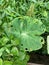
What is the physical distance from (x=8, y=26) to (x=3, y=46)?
10 centimetres

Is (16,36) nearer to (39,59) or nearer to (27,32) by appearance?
(27,32)

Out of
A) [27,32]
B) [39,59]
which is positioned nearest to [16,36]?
[27,32]

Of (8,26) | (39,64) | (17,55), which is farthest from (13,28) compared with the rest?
(39,64)

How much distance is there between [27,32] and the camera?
118 centimetres

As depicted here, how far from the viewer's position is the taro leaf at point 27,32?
1127 millimetres

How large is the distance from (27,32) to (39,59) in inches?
17.5

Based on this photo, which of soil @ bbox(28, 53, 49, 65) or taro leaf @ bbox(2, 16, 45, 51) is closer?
taro leaf @ bbox(2, 16, 45, 51)

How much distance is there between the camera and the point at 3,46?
3.68ft

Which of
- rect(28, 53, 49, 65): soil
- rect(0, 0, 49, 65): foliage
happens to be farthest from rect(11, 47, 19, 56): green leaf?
rect(28, 53, 49, 65): soil

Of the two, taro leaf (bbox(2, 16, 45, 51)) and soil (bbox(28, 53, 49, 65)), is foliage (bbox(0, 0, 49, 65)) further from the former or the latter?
soil (bbox(28, 53, 49, 65))

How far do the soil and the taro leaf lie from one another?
1.27 ft

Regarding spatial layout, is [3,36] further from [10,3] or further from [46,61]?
[46,61]

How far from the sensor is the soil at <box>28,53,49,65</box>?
1539mm

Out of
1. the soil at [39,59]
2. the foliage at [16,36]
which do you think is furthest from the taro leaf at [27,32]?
the soil at [39,59]
